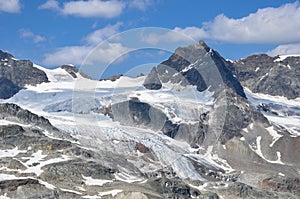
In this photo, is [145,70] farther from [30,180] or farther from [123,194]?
[30,180]

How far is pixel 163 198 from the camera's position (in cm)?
19838

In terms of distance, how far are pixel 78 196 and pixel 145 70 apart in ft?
330

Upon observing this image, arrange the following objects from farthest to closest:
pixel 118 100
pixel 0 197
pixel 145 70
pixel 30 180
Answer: pixel 30 180
pixel 0 197
pixel 118 100
pixel 145 70

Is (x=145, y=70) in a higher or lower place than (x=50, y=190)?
higher

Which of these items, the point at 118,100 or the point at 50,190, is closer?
the point at 118,100

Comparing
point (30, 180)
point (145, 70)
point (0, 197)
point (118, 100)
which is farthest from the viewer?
point (30, 180)

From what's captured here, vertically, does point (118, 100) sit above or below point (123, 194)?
above

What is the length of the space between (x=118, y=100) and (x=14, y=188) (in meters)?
59.2

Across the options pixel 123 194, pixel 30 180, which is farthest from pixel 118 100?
pixel 30 180

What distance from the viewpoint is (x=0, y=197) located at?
614 ft

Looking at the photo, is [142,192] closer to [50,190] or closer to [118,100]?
[50,190]

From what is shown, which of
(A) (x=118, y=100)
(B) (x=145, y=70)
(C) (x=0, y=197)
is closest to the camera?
(B) (x=145, y=70)

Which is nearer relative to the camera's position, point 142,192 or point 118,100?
point 118,100

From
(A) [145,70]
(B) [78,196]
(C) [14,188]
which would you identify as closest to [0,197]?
(C) [14,188]
